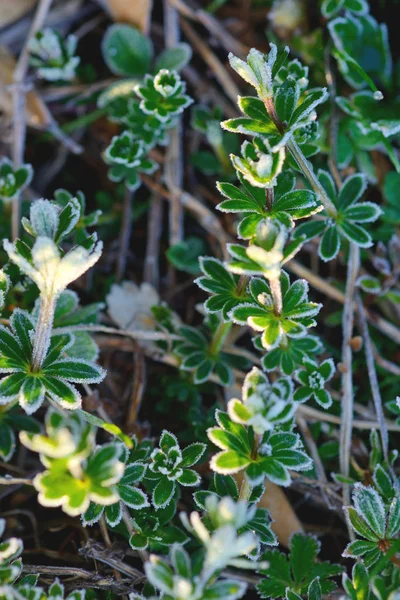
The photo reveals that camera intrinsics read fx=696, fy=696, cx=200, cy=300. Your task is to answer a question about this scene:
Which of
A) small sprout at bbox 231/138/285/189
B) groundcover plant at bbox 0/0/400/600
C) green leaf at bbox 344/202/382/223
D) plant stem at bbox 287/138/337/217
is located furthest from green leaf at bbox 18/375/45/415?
green leaf at bbox 344/202/382/223

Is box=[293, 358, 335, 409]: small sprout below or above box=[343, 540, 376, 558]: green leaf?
above

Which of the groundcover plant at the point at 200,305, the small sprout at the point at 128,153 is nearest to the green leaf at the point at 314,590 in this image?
the groundcover plant at the point at 200,305

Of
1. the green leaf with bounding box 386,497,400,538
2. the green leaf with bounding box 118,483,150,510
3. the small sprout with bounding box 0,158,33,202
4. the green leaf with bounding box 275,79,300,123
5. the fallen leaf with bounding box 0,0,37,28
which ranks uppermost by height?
the fallen leaf with bounding box 0,0,37,28

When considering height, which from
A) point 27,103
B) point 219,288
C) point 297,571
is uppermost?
point 27,103

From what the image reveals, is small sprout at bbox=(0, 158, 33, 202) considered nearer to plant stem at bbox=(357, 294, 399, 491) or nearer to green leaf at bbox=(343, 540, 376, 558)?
plant stem at bbox=(357, 294, 399, 491)

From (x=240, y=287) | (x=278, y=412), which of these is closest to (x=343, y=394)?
(x=240, y=287)

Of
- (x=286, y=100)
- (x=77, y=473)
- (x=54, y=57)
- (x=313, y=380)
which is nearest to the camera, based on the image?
(x=77, y=473)

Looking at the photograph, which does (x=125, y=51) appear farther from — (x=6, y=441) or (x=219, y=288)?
(x=6, y=441)

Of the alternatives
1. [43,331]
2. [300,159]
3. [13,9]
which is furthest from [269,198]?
[13,9]
